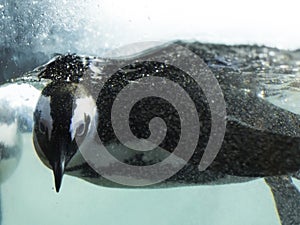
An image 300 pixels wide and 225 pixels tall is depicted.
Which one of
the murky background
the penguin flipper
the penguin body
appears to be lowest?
the penguin flipper

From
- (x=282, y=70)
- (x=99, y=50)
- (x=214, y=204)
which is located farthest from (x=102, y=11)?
(x=214, y=204)

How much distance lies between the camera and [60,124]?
2.04 meters

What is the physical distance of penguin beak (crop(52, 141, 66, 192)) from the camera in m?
1.89

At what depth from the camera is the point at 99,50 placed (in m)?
2.59

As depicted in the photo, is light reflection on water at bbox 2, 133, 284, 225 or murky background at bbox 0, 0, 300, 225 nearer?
murky background at bbox 0, 0, 300, 225

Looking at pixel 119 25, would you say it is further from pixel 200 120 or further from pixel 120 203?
pixel 120 203

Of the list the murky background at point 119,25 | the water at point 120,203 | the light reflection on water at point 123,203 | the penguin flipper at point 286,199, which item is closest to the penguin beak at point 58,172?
the murky background at point 119,25

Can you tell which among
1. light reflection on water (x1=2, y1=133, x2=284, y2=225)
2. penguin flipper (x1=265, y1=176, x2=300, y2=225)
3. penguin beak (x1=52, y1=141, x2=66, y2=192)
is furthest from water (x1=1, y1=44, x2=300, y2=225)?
penguin beak (x1=52, y1=141, x2=66, y2=192)

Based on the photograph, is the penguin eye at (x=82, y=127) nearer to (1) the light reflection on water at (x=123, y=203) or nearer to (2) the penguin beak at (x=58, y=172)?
(2) the penguin beak at (x=58, y=172)

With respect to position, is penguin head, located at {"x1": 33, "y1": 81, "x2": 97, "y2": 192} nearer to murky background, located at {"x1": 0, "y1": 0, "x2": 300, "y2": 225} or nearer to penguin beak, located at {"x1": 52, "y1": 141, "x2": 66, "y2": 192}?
penguin beak, located at {"x1": 52, "y1": 141, "x2": 66, "y2": 192}

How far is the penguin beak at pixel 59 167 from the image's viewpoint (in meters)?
1.89

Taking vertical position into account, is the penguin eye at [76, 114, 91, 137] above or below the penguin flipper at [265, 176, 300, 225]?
above

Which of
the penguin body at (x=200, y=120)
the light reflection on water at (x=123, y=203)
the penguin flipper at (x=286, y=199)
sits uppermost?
the penguin body at (x=200, y=120)

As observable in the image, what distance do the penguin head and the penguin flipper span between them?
1187 mm
